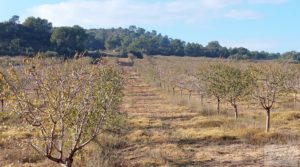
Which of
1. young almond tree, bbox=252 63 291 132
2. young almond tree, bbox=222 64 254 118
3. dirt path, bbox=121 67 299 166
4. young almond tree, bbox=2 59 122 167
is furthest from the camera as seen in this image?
young almond tree, bbox=222 64 254 118

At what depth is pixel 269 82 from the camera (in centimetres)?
2302

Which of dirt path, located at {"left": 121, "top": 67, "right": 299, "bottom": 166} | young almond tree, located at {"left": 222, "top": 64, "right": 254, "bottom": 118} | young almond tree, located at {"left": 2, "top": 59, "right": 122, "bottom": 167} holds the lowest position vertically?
dirt path, located at {"left": 121, "top": 67, "right": 299, "bottom": 166}

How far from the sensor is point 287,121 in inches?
1150

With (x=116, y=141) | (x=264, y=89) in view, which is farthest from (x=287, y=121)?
(x=116, y=141)

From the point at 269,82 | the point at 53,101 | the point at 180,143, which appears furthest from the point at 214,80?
the point at 53,101

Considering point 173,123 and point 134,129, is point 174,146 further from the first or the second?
point 173,123

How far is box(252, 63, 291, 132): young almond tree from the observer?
22922mm

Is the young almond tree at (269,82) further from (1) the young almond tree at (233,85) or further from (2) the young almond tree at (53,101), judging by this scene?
(2) the young almond tree at (53,101)

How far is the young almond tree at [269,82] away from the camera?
75.2 ft

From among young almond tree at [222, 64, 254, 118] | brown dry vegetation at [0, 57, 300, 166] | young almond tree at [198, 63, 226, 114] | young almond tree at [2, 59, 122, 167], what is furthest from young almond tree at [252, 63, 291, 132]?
young almond tree at [2, 59, 122, 167]

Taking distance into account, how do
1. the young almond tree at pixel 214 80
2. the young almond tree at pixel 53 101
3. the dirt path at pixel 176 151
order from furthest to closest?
the young almond tree at pixel 214 80 < the dirt path at pixel 176 151 < the young almond tree at pixel 53 101

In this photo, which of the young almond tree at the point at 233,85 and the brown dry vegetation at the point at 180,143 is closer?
the brown dry vegetation at the point at 180,143

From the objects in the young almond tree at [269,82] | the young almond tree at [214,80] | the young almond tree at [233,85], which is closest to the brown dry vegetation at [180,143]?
the young almond tree at [269,82]

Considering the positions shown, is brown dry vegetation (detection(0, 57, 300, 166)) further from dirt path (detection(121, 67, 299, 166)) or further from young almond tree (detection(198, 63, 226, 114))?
young almond tree (detection(198, 63, 226, 114))
